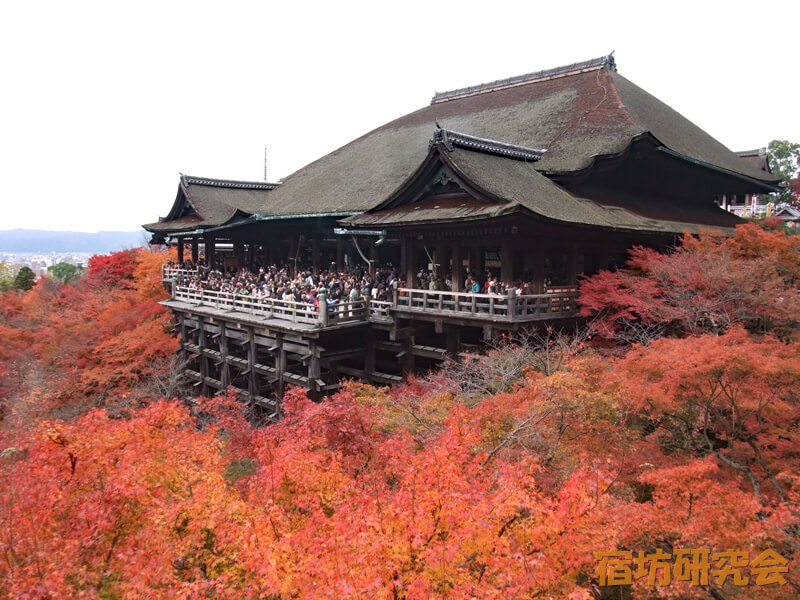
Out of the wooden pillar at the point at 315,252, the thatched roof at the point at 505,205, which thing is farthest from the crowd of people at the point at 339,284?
the thatched roof at the point at 505,205

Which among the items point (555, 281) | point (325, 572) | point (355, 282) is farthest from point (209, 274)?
point (325, 572)

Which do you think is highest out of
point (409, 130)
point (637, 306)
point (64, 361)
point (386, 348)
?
point (409, 130)

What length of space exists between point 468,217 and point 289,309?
695cm

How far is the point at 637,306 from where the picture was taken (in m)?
13.0

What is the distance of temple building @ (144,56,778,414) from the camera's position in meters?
15.2

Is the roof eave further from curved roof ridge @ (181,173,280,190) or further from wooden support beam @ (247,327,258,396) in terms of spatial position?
curved roof ridge @ (181,173,280,190)

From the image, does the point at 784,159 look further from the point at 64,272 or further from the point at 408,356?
the point at 64,272

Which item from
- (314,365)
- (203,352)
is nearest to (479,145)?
(314,365)

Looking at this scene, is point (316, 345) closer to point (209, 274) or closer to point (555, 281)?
point (555, 281)

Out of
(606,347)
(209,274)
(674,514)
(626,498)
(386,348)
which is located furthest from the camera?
(209,274)

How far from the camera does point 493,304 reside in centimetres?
1395

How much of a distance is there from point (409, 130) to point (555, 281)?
53.4ft

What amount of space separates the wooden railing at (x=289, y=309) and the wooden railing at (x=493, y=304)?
5.59 ft

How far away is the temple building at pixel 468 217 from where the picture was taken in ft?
49.8
